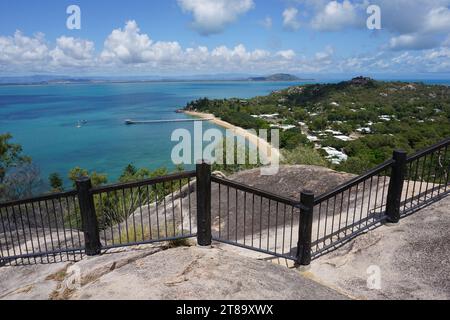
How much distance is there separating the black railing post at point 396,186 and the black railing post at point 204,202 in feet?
11.1

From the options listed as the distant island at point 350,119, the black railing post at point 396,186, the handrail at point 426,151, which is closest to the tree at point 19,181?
the distant island at point 350,119

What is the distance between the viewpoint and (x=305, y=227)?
16.7 ft

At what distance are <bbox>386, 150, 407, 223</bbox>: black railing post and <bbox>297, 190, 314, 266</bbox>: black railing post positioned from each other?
6.29 feet

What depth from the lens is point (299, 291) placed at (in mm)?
3900

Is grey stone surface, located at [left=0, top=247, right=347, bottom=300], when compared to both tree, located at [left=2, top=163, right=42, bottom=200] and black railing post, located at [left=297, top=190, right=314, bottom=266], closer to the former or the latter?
black railing post, located at [left=297, top=190, right=314, bottom=266]

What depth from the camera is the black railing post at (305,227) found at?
498cm

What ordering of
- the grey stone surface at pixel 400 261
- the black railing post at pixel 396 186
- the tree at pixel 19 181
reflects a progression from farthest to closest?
the tree at pixel 19 181 < the black railing post at pixel 396 186 < the grey stone surface at pixel 400 261

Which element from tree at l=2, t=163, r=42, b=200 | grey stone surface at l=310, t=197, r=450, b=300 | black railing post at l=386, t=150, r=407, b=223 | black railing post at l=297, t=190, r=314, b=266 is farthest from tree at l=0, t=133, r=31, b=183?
black railing post at l=386, t=150, r=407, b=223

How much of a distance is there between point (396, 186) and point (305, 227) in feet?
6.81

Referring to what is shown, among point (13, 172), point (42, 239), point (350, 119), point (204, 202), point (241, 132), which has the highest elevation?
point (204, 202)

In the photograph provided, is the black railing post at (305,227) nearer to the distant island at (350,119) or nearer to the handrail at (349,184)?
the handrail at (349,184)

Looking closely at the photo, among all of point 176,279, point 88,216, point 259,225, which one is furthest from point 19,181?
point 176,279

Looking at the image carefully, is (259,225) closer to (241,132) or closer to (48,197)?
(48,197)

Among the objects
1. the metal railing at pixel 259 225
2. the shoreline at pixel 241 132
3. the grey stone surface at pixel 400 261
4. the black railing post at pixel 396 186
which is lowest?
the shoreline at pixel 241 132
